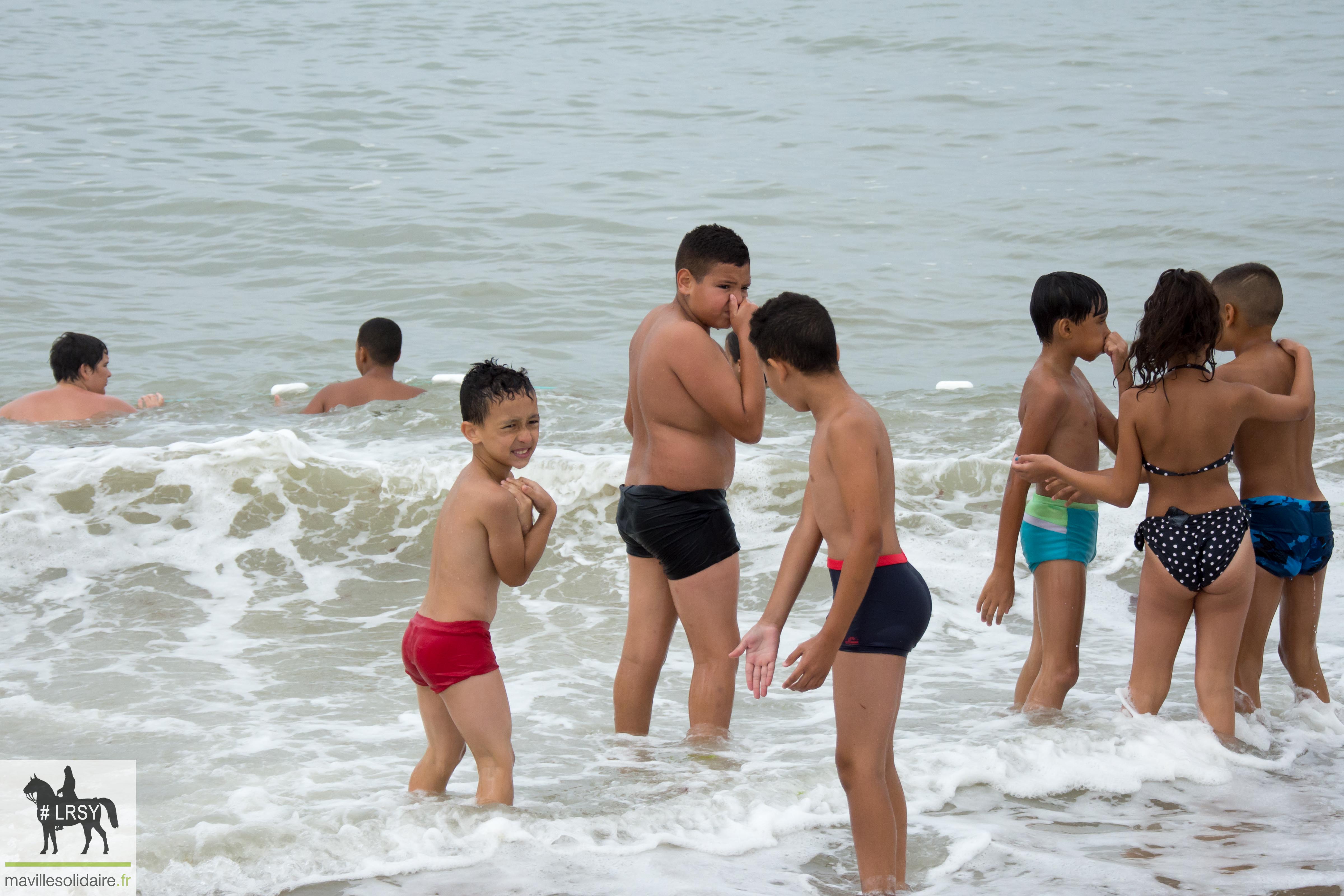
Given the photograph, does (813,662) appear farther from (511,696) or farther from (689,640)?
(511,696)

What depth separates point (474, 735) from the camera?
346 centimetres

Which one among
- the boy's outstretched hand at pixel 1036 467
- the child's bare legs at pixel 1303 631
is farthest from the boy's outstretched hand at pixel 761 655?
the child's bare legs at pixel 1303 631

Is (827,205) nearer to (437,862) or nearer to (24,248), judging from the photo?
(24,248)

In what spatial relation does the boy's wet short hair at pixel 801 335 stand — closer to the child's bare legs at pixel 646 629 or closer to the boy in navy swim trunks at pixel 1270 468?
the child's bare legs at pixel 646 629

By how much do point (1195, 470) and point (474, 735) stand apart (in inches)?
94.4

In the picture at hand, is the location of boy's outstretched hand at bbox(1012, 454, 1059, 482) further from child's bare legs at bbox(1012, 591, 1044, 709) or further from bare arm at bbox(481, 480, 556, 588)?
bare arm at bbox(481, 480, 556, 588)

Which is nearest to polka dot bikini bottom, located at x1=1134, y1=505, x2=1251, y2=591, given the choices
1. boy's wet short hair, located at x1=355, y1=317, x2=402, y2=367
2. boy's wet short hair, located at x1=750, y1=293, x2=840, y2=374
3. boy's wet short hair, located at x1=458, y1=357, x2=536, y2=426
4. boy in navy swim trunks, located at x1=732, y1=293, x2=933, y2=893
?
boy in navy swim trunks, located at x1=732, y1=293, x2=933, y2=893

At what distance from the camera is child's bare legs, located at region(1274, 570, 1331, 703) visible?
4.29 metres

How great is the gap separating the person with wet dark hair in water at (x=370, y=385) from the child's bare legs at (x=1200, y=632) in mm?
6875

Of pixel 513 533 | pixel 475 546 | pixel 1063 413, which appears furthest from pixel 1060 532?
→ pixel 475 546

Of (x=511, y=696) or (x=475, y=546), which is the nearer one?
(x=475, y=546)

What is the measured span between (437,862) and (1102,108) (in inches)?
745

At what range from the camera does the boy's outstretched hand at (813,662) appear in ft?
9.23

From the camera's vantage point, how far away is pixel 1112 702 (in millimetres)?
4898
